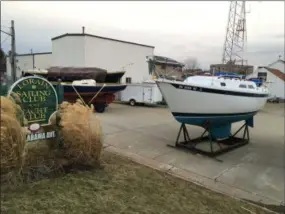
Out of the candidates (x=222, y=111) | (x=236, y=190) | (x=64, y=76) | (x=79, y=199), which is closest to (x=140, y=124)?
(x=222, y=111)

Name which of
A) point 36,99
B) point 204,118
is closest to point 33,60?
point 204,118

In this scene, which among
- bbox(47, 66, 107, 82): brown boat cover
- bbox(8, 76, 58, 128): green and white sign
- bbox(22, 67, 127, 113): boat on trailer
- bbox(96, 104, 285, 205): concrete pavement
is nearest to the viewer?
bbox(8, 76, 58, 128): green and white sign

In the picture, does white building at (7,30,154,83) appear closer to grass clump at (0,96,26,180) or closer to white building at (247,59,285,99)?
grass clump at (0,96,26,180)

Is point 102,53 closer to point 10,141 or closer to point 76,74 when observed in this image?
point 76,74

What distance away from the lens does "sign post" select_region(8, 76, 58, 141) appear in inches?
156

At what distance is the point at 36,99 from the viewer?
415 centimetres

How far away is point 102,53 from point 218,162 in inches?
508

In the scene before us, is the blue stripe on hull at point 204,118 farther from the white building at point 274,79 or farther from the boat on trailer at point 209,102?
the white building at point 274,79

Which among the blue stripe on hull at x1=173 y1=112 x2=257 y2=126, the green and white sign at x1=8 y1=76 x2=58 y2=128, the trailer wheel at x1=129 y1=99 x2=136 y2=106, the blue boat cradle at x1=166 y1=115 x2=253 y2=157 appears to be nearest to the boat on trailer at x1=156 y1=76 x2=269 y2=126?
the blue stripe on hull at x1=173 y1=112 x2=257 y2=126

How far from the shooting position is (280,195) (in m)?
5.03

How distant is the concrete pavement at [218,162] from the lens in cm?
517

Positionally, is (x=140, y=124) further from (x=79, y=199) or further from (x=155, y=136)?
(x=79, y=199)

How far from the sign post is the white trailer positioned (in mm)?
12097

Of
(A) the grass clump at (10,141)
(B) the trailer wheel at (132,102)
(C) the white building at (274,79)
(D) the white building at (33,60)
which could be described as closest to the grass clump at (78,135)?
(A) the grass clump at (10,141)
